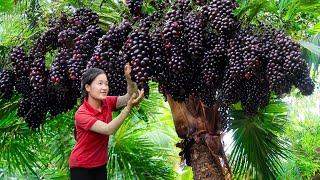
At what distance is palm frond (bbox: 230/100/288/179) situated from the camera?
5219 millimetres

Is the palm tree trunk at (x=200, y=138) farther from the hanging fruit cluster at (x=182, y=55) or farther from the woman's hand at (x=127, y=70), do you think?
the woman's hand at (x=127, y=70)

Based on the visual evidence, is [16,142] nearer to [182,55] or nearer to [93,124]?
[93,124]

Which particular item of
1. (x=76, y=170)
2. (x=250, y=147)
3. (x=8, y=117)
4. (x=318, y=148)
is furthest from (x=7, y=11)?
(x=318, y=148)

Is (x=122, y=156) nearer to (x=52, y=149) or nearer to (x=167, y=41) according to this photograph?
(x=52, y=149)

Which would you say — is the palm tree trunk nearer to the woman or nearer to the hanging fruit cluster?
the hanging fruit cluster

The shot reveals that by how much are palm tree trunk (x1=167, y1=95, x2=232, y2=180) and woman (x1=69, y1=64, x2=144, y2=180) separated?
0.97m

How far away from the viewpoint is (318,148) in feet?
28.6

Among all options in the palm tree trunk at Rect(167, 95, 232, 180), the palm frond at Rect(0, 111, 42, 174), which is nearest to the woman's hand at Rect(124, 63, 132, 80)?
the palm tree trunk at Rect(167, 95, 232, 180)

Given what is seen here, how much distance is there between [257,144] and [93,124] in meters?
2.50

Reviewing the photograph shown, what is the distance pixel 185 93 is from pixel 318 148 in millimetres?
5757

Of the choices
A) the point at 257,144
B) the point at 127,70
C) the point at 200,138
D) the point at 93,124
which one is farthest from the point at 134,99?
the point at 257,144

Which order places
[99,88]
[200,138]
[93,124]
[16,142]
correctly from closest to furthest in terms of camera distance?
1. [93,124]
2. [99,88]
3. [200,138]
4. [16,142]

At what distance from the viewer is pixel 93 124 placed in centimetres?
323

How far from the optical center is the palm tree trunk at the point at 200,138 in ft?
14.1
